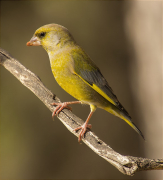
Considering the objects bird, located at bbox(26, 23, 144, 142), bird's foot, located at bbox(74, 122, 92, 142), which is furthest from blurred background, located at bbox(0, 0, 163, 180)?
bird's foot, located at bbox(74, 122, 92, 142)

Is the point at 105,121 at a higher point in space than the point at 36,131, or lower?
higher

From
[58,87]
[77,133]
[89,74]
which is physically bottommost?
[77,133]

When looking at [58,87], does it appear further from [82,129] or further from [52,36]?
[82,129]

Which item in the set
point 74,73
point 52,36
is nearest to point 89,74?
point 74,73

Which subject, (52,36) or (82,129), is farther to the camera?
(52,36)

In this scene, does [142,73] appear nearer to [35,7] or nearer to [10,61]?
[35,7]

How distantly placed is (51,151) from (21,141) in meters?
0.68

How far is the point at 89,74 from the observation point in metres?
3.33

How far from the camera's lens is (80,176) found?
573cm

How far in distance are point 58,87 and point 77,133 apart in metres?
2.39

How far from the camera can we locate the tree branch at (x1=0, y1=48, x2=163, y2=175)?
2434 mm

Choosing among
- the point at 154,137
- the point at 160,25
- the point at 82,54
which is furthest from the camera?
the point at 154,137

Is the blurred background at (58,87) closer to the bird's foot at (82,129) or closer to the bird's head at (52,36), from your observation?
the bird's head at (52,36)

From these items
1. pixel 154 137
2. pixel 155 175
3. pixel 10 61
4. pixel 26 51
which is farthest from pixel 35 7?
pixel 155 175
